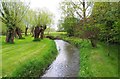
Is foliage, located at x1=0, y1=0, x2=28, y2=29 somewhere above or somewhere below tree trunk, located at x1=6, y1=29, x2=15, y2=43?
above

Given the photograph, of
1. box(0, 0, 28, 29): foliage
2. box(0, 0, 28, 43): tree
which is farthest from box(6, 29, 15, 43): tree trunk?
box(0, 0, 28, 29): foliage

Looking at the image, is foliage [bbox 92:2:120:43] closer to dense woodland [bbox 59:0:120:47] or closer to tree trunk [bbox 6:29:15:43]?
dense woodland [bbox 59:0:120:47]

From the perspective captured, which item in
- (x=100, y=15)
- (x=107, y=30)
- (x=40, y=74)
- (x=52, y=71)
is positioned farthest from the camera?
(x=100, y=15)

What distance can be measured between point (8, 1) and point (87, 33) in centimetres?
1774

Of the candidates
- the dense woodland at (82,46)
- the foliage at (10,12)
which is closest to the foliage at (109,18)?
the dense woodland at (82,46)

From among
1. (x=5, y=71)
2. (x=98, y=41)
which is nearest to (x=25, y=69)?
(x=5, y=71)

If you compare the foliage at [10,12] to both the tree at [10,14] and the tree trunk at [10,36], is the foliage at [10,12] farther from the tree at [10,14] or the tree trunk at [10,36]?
the tree trunk at [10,36]

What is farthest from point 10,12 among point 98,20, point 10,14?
point 98,20

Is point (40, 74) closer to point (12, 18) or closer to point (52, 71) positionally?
point (52, 71)

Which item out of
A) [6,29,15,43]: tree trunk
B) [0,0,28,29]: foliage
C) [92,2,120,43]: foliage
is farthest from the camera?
[6,29,15,43]: tree trunk

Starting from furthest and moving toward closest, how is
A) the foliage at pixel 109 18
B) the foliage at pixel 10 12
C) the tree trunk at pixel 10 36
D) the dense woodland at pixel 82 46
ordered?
the tree trunk at pixel 10 36 < the foliage at pixel 10 12 < the foliage at pixel 109 18 < the dense woodland at pixel 82 46

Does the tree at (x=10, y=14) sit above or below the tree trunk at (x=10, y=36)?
above

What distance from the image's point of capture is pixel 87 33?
1246 inches

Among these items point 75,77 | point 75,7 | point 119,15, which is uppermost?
point 75,7
